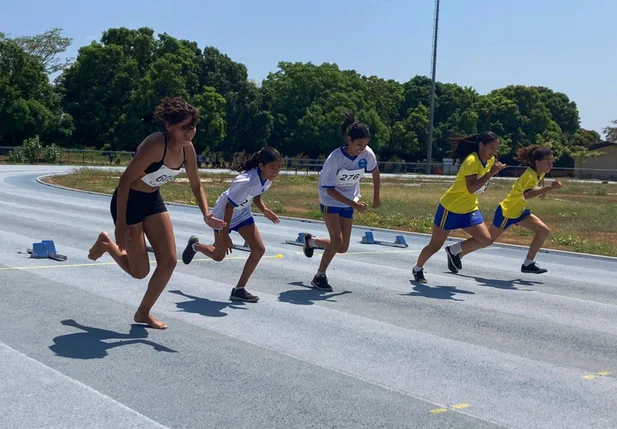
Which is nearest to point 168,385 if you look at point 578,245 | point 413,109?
point 578,245

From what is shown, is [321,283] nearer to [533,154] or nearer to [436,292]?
[436,292]

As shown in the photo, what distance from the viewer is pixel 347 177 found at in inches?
369

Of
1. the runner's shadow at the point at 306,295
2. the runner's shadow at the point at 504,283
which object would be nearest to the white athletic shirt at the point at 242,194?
the runner's shadow at the point at 306,295

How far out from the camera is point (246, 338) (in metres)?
6.73

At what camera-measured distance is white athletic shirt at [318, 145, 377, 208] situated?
9.34 metres

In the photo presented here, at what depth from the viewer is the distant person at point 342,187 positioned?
9281mm

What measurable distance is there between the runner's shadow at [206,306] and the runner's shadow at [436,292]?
224 cm

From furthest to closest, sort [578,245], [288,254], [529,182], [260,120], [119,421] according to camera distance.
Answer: [260,120], [578,245], [288,254], [529,182], [119,421]

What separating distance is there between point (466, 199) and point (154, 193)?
194 inches

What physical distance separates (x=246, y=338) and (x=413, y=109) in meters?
92.6

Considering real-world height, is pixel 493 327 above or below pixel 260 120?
below

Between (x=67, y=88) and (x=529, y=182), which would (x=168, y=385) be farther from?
(x=67, y=88)

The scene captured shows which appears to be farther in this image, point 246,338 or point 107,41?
point 107,41

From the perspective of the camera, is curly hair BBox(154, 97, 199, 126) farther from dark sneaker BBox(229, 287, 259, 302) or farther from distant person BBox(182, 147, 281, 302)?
dark sneaker BBox(229, 287, 259, 302)
